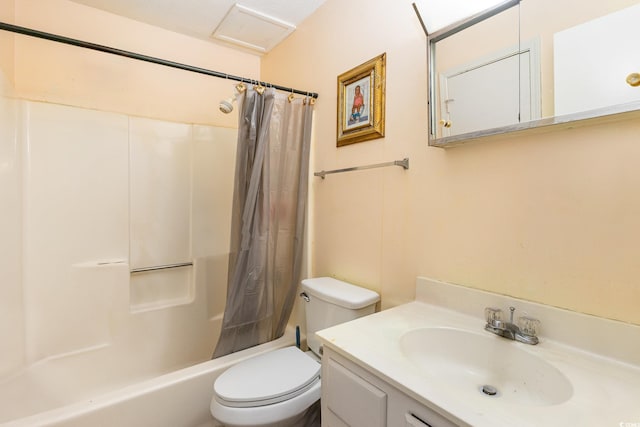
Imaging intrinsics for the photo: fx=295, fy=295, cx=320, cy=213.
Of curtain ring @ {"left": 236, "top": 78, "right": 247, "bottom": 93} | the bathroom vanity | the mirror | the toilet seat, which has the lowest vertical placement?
the toilet seat

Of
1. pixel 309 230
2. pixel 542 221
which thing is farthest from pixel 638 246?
pixel 309 230

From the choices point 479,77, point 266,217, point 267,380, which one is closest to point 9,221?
point 266,217

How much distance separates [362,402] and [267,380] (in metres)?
0.56

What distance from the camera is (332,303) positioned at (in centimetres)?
134

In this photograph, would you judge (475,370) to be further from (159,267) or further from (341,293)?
(159,267)

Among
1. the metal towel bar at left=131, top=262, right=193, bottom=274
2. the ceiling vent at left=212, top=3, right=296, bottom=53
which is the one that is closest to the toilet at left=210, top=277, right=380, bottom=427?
the metal towel bar at left=131, top=262, right=193, bottom=274

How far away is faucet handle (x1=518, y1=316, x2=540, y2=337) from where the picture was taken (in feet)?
2.85

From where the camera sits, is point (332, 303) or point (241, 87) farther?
point (241, 87)

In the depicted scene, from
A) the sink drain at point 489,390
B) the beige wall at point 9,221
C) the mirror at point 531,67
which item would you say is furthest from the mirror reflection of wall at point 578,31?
the beige wall at point 9,221

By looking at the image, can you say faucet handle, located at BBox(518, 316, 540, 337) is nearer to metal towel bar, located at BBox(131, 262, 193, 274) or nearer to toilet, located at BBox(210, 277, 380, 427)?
toilet, located at BBox(210, 277, 380, 427)

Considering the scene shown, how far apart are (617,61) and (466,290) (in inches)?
30.0

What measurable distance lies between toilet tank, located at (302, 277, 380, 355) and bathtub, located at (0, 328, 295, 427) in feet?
1.09

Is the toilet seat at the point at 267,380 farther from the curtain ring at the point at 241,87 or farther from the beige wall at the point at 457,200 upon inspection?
the curtain ring at the point at 241,87

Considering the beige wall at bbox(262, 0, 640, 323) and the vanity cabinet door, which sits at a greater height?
the beige wall at bbox(262, 0, 640, 323)
